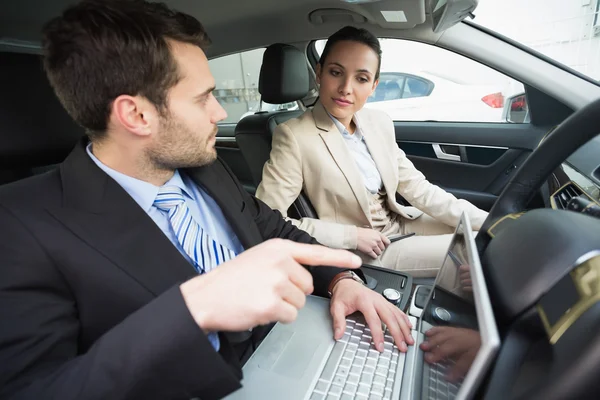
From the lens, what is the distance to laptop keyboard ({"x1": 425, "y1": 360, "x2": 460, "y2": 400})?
52 centimetres

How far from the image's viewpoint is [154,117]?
831 millimetres

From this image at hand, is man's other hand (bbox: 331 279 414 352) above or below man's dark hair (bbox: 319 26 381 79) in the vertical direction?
below

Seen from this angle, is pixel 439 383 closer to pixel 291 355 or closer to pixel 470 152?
pixel 291 355

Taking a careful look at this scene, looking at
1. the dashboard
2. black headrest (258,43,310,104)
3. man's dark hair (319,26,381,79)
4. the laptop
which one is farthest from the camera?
black headrest (258,43,310,104)

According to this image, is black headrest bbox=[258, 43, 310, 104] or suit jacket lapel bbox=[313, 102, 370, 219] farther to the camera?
black headrest bbox=[258, 43, 310, 104]

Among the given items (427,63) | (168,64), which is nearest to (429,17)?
(427,63)

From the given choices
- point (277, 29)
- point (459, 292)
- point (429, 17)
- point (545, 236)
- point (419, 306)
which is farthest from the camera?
point (277, 29)

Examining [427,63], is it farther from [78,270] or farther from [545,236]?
[78,270]

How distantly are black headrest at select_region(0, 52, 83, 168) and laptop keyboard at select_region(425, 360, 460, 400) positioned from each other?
1266 millimetres

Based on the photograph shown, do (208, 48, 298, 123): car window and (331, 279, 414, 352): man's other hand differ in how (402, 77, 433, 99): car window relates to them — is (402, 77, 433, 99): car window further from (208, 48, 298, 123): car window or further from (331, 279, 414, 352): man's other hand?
(331, 279, 414, 352): man's other hand

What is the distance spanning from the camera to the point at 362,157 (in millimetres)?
1723

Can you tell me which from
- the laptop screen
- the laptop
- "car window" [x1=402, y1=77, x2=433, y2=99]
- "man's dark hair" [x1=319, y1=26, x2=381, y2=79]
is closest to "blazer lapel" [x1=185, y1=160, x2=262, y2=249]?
the laptop

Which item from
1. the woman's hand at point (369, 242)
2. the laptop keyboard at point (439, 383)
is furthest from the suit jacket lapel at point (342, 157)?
the laptop keyboard at point (439, 383)

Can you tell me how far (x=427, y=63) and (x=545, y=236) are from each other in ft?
7.60
